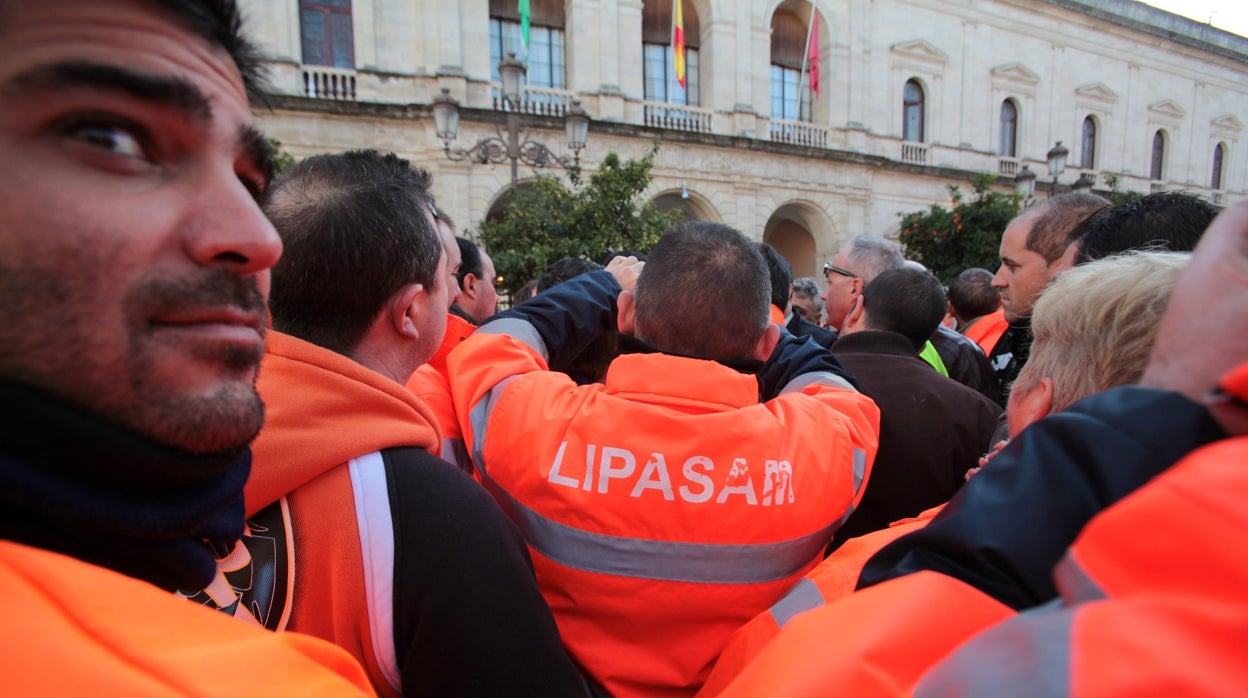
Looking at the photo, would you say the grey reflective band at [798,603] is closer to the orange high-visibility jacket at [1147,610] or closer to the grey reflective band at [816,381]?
the orange high-visibility jacket at [1147,610]

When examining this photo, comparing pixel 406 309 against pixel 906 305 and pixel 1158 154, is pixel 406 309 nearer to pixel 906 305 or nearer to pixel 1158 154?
pixel 906 305

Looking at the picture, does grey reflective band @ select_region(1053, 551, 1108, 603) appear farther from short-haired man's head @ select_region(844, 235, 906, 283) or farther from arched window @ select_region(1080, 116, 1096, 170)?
arched window @ select_region(1080, 116, 1096, 170)

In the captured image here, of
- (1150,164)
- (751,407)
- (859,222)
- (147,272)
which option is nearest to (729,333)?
(751,407)

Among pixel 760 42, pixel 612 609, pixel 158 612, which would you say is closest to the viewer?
pixel 158 612

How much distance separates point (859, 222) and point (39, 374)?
17985 millimetres

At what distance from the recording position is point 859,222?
16609 millimetres

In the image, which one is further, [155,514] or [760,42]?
[760,42]

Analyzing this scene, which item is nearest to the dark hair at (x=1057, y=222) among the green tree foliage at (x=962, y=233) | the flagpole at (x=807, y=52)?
the green tree foliage at (x=962, y=233)

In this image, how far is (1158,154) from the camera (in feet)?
71.5

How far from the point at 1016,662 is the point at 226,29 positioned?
1149mm

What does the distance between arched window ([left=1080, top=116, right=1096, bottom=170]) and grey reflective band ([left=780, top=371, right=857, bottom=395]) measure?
24.9 metres

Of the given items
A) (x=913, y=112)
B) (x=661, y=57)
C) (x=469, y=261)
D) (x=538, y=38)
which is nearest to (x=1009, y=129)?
(x=913, y=112)

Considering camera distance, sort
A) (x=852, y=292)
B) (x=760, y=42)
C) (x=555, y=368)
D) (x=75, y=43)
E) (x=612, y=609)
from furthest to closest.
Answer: (x=760, y=42) → (x=852, y=292) → (x=555, y=368) → (x=612, y=609) → (x=75, y=43)

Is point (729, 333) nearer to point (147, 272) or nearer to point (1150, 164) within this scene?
point (147, 272)
